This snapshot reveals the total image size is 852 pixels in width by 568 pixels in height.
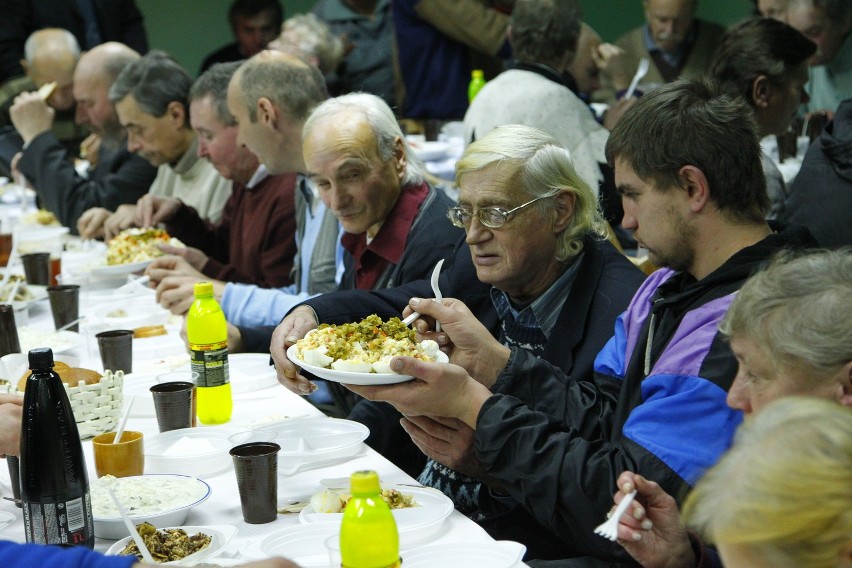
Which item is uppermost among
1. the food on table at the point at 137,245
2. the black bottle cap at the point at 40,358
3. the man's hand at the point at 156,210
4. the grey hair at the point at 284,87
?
the grey hair at the point at 284,87

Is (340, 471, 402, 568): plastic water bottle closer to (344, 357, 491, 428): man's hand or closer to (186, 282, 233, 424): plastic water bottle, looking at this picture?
(344, 357, 491, 428): man's hand

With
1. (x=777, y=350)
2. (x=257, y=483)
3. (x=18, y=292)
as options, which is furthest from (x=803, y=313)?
(x=18, y=292)

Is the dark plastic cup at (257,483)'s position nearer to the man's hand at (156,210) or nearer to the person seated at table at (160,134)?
the man's hand at (156,210)

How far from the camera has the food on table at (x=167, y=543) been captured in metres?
1.67

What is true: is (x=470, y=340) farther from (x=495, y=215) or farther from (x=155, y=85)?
(x=155, y=85)

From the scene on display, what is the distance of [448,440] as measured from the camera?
2.20 meters

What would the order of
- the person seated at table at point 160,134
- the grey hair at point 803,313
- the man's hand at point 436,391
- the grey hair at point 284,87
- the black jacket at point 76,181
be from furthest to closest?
1. the black jacket at point 76,181
2. the person seated at table at point 160,134
3. the grey hair at point 284,87
4. the man's hand at point 436,391
5. the grey hair at point 803,313

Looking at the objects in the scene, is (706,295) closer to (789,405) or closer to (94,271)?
(789,405)

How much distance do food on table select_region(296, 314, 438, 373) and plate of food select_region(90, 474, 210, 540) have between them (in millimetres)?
360

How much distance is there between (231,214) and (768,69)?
7.69ft

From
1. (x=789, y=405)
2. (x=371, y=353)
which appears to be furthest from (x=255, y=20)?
(x=789, y=405)

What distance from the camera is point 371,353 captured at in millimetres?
2117

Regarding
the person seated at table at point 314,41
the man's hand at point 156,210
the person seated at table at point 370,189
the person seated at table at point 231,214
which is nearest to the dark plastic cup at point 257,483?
the person seated at table at point 370,189

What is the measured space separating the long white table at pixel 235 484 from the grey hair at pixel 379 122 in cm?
86
